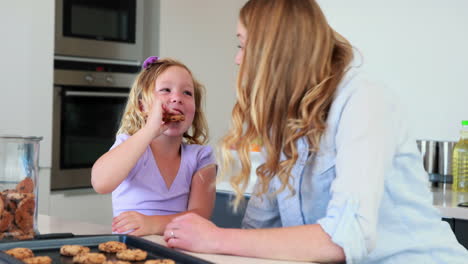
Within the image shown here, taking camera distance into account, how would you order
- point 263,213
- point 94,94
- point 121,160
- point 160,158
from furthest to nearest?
point 94,94, point 160,158, point 121,160, point 263,213

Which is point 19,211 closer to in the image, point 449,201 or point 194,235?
point 194,235

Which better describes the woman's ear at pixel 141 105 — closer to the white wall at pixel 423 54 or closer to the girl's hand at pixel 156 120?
the girl's hand at pixel 156 120

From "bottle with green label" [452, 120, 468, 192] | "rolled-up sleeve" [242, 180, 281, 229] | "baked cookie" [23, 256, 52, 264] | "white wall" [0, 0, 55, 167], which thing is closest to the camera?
"baked cookie" [23, 256, 52, 264]

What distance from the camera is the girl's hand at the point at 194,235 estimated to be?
1.19 meters

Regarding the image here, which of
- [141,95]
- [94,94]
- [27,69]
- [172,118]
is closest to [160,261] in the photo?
[172,118]

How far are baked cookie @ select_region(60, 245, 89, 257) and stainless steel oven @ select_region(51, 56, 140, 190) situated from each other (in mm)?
2218

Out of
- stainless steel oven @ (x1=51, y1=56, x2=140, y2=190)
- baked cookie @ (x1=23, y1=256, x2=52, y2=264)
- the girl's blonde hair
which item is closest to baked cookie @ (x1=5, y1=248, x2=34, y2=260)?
baked cookie @ (x1=23, y1=256, x2=52, y2=264)

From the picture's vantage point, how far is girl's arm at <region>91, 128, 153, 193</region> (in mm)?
1631

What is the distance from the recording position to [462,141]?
261 centimetres

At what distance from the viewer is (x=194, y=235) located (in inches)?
47.6

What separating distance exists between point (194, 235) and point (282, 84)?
0.33 meters

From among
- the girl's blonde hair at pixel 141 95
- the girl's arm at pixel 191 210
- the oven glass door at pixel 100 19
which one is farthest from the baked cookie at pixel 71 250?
the oven glass door at pixel 100 19

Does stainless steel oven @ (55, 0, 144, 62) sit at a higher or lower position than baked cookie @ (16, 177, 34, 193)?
higher

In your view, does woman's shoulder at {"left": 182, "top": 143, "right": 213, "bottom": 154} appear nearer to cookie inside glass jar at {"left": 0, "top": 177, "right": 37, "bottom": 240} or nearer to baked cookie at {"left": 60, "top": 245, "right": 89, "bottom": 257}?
cookie inside glass jar at {"left": 0, "top": 177, "right": 37, "bottom": 240}
